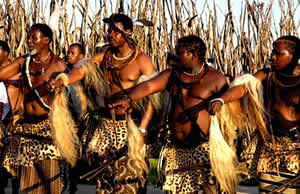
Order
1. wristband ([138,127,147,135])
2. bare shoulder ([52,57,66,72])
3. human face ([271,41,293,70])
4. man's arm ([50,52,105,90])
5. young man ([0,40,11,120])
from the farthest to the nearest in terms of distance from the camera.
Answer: young man ([0,40,11,120])
bare shoulder ([52,57,66,72])
wristband ([138,127,147,135])
man's arm ([50,52,105,90])
human face ([271,41,293,70])

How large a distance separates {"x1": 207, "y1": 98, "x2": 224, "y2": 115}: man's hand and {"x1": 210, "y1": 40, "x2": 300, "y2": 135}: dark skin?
7 centimetres

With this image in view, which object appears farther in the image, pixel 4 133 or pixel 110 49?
pixel 4 133

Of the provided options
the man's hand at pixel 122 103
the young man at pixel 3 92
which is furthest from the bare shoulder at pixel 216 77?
the young man at pixel 3 92

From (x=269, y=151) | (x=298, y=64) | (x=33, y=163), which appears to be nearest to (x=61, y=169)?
(x=33, y=163)

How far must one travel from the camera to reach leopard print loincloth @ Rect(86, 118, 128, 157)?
4.45m

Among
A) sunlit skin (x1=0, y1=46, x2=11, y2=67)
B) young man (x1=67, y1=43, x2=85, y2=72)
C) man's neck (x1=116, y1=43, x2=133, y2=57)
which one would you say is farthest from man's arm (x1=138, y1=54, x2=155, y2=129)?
young man (x1=67, y1=43, x2=85, y2=72)

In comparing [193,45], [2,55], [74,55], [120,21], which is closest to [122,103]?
[193,45]

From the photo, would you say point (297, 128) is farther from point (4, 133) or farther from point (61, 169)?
point (4, 133)

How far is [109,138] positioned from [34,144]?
703 mm

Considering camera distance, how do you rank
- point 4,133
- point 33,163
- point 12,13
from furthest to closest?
point 12,13 < point 4,133 < point 33,163

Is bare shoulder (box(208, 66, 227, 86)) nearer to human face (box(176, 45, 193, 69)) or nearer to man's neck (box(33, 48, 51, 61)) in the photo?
human face (box(176, 45, 193, 69))

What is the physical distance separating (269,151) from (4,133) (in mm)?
2597

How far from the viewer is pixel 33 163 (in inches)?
188

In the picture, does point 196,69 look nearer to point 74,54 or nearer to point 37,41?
point 37,41
